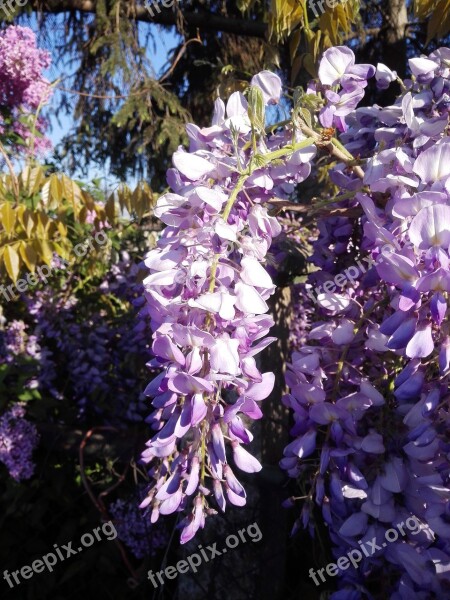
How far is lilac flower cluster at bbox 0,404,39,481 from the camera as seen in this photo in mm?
2092

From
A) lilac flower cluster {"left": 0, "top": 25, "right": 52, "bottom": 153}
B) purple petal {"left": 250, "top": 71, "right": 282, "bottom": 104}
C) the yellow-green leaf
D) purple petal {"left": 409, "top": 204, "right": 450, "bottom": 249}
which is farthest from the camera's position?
lilac flower cluster {"left": 0, "top": 25, "right": 52, "bottom": 153}

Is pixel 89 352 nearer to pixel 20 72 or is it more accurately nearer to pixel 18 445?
pixel 18 445

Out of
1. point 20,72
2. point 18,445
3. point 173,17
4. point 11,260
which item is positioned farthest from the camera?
point 173,17

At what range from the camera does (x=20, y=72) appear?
6.46ft

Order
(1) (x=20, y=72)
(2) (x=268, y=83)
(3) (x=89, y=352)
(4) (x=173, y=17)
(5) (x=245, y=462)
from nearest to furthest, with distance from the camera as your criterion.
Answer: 1. (5) (x=245, y=462)
2. (2) (x=268, y=83)
3. (1) (x=20, y=72)
4. (3) (x=89, y=352)
5. (4) (x=173, y=17)

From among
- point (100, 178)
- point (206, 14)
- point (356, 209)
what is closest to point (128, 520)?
point (356, 209)

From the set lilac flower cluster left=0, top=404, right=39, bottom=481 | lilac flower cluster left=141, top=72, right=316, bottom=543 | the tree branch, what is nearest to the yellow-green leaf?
lilac flower cluster left=0, top=404, right=39, bottom=481

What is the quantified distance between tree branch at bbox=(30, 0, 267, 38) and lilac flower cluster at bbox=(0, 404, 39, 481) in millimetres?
2488

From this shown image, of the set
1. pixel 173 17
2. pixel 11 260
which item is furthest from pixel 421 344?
pixel 173 17

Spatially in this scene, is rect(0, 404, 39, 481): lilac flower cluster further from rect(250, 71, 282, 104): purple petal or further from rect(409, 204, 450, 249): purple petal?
rect(409, 204, 450, 249): purple petal

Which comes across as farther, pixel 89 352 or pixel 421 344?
pixel 89 352

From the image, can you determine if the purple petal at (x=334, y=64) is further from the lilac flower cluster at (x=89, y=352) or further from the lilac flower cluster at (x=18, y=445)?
the lilac flower cluster at (x=18, y=445)

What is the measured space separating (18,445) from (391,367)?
1688 millimetres

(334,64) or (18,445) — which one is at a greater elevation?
(334,64)
